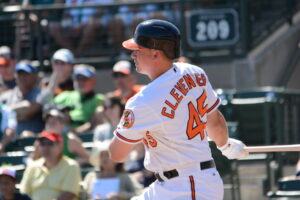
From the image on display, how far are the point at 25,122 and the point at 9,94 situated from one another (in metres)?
0.56

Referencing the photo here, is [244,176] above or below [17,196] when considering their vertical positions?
below

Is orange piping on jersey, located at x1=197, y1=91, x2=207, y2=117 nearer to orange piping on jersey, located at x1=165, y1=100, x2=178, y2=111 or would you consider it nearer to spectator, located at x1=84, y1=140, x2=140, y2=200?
orange piping on jersey, located at x1=165, y1=100, x2=178, y2=111

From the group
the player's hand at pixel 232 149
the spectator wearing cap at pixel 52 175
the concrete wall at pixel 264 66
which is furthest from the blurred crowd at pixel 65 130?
the player's hand at pixel 232 149

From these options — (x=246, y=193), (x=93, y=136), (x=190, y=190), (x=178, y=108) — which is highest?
(x=178, y=108)

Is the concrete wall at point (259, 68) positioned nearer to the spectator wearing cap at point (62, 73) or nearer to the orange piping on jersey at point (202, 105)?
the spectator wearing cap at point (62, 73)

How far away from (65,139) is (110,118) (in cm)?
52

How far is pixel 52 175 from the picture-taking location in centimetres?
807

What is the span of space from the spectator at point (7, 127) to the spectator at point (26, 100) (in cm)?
22

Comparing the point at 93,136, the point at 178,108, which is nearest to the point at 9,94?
the point at 93,136

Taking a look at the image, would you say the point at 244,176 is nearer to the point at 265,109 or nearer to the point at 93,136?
the point at 265,109

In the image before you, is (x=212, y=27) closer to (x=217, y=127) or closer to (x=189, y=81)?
(x=217, y=127)

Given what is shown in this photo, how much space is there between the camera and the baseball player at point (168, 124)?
4.57 m

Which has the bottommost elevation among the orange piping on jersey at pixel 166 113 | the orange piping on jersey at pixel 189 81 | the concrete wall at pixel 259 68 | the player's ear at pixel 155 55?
the concrete wall at pixel 259 68

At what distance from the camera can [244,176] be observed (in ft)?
29.4
